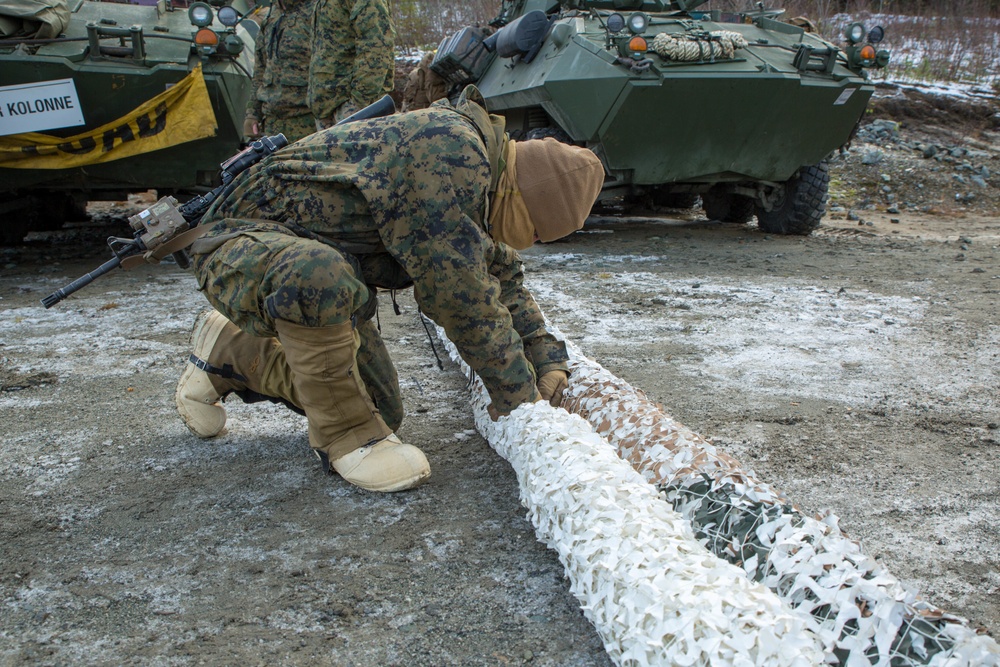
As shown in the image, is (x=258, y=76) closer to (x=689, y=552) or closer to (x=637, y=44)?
(x=637, y=44)

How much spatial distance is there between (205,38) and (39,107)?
88cm

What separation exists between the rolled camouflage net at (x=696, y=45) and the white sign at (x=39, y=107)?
3.10 meters

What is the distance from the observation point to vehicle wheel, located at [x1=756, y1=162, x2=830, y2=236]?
19.2ft

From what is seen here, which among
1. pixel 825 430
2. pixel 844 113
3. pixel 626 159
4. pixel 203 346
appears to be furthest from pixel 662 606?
pixel 844 113

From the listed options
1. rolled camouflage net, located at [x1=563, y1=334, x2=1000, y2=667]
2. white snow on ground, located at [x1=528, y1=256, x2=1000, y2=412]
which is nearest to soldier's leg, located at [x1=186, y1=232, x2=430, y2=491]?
rolled camouflage net, located at [x1=563, y1=334, x2=1000, y2=667]

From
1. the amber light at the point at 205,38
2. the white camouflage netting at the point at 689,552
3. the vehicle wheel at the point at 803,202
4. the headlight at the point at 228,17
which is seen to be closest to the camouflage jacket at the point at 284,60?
the headlight at the point at 228,17

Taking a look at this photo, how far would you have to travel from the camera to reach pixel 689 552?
139cm

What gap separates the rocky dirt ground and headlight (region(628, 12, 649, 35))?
154cm

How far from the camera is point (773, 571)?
137 cm

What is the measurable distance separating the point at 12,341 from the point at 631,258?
126 inches

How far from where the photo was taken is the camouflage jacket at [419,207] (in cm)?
188

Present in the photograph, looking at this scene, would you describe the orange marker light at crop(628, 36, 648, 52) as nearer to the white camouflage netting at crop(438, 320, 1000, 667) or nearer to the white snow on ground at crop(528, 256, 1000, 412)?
the white snow on ground at crop(528, 256, 1000, 412)

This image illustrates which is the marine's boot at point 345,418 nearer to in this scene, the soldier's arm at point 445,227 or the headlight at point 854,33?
the soldier's arm at point 445,227

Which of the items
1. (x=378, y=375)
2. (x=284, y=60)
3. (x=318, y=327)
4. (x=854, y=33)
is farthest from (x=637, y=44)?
(x=318, y=327)
